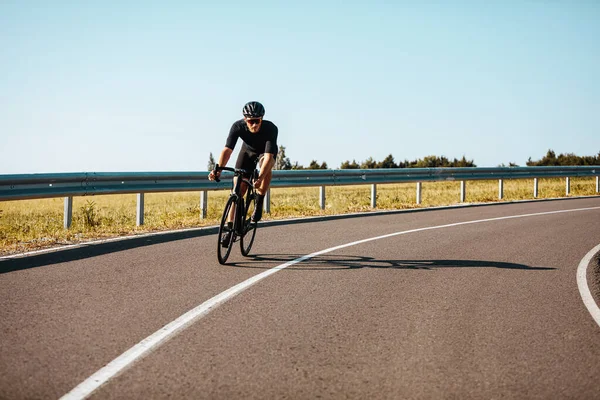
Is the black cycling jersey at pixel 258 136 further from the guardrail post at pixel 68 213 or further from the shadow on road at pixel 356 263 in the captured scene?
the guardrail post at pixel 68 213

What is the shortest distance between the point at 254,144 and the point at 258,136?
0.14 m

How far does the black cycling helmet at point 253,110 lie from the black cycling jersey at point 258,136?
293mm

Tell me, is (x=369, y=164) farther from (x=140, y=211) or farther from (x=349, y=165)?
(x=140, y=211)

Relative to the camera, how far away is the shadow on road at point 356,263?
26.6 ft

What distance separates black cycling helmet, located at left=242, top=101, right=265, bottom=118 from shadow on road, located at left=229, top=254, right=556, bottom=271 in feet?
6.12

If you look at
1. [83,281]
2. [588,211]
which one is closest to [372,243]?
[83,281]

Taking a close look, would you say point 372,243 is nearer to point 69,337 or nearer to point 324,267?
point 324,267

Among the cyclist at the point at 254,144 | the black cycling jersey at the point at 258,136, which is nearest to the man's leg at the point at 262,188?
the cyclist at the point at 254,144

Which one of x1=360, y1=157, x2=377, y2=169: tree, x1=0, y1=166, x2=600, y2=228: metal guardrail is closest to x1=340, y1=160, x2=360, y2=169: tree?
x1=360, y1=157, x2=377, y2=169: tree

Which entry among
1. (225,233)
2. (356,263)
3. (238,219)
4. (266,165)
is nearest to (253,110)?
(266,165)

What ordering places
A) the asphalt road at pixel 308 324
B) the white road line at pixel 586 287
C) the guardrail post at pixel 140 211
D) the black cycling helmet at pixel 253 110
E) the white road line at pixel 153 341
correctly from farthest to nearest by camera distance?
the guardrail post at pixel 140 211 < the black cycling helmet at pixel 253 110 < the white road line at pixel 586 287 < the asphalt road at pixel 308 324 < the white road line at pixel 153 341

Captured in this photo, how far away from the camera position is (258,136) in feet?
27.3

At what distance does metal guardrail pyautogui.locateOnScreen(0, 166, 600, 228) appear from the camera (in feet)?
35.0

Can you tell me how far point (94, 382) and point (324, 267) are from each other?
4.42 meters
